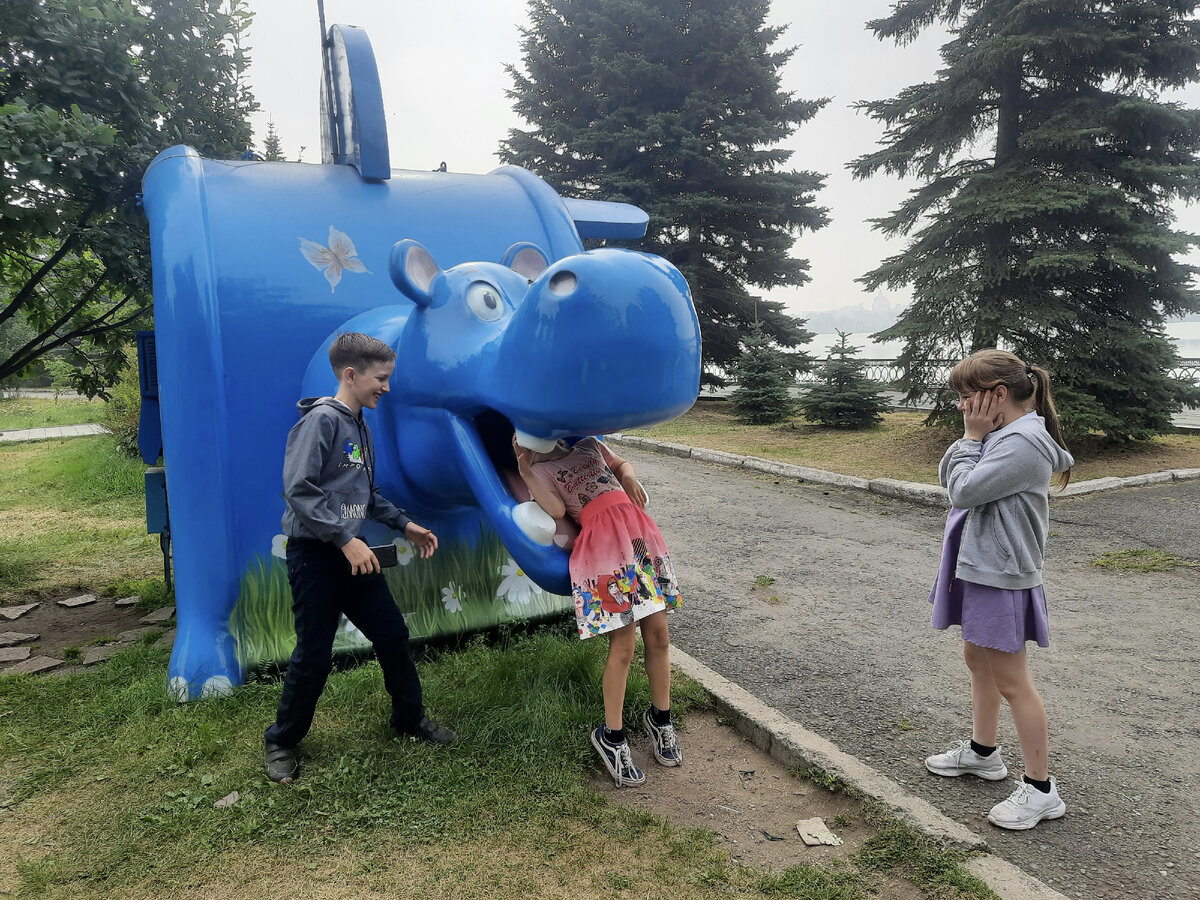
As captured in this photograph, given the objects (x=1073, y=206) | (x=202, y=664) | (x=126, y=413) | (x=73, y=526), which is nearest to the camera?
(x=202, y=664)

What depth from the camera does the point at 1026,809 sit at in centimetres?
253

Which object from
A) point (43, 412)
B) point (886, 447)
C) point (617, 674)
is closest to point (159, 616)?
point (617, 674)

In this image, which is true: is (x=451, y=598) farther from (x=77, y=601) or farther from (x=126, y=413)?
(x=126, y=413)

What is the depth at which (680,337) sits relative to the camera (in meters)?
2.24

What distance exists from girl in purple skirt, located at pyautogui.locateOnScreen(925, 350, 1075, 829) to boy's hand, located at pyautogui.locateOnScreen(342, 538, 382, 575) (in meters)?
1.85

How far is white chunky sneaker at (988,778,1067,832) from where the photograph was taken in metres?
2.51

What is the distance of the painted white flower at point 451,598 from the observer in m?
3.72

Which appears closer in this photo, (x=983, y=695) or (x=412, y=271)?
(x=983, y=695)

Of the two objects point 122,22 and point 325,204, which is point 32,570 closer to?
point 122,22

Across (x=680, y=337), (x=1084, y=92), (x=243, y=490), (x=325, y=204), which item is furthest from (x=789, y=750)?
(x=1084, y=92)

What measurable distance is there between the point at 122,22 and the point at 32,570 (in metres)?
3.75

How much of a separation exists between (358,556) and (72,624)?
10.6 feet

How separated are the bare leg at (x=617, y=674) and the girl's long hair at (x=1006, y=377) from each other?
4.35 feet

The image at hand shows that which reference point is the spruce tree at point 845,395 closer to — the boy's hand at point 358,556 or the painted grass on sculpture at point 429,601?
the painted grass on sculpture at point 429,601
